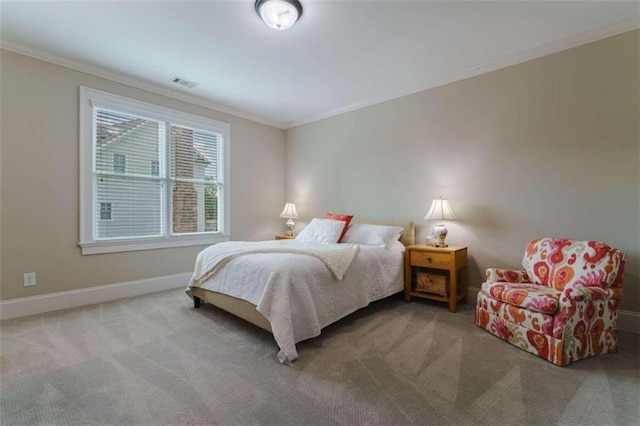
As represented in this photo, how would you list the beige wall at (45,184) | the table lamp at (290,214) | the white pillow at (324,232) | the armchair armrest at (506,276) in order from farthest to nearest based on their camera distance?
the table lamp at (290,214)
the white pillow at (324,232)
the beige wall at (45,184)
the armchair armrest at (506,276)

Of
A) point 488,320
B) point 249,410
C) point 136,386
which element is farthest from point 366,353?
point 136,386

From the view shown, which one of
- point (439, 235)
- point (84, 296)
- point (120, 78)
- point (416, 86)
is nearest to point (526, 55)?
point (416, 86)

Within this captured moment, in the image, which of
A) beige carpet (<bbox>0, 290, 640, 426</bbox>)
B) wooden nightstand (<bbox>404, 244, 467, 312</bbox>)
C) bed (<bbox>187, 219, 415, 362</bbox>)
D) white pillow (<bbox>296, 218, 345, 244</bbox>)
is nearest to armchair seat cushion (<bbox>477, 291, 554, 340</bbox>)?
beige carpet (<bbox>0, 290, 640, 426</bbox>)

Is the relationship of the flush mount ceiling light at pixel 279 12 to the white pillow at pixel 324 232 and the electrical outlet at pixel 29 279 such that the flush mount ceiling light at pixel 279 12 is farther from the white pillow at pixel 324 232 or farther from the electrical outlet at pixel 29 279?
the electrical outlet at pixel 29 279

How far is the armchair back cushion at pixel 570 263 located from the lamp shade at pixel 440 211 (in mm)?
779

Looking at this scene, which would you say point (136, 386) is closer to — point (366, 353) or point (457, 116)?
point (366, 353)

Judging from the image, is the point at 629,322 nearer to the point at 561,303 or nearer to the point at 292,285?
the point at 561,303

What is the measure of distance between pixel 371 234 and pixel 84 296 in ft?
10.8

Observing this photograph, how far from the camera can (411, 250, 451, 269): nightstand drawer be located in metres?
2.99

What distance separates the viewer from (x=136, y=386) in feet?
5.61

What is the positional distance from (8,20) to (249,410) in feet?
11.8

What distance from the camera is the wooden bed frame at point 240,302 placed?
227 centimetres

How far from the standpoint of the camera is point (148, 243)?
367cm

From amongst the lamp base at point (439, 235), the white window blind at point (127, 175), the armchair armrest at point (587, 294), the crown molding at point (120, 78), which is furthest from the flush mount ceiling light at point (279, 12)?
the armchair armrest at point (587, 294)
